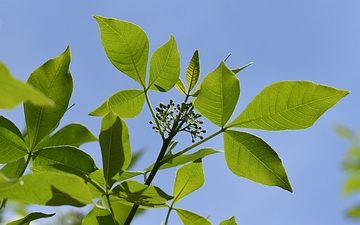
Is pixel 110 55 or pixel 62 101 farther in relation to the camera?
pixel 110 55

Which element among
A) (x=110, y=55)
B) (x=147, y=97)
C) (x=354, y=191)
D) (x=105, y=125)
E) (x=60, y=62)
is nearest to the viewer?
(x=105, y=125)

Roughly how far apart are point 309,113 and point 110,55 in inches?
28.6

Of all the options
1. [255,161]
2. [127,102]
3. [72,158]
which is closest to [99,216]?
[72,158]

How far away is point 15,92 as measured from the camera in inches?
30.9

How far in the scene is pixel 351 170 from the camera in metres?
2.82

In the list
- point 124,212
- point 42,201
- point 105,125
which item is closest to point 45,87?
point 105,125

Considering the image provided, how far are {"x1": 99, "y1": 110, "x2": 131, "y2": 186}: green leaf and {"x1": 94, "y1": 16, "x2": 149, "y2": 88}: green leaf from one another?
44 cm

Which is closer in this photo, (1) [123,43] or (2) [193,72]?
A: (1) [123,43]

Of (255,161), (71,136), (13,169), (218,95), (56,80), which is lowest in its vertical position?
(13,169)

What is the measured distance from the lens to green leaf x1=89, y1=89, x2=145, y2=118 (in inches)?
68.4

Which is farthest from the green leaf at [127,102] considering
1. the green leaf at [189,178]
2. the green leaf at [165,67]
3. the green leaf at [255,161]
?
the green leaf at [255,161]

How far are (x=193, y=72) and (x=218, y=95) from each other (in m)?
0.28

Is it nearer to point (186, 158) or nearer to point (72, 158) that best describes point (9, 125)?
point (72, 158)

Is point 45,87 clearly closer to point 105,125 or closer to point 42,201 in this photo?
point 105,125
